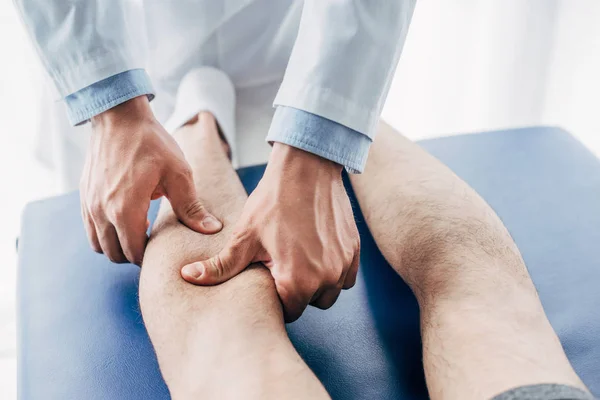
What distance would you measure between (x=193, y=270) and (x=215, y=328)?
11 cm

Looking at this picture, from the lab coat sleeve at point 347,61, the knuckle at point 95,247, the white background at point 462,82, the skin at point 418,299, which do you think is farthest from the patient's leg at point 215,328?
the white background at point 462,82

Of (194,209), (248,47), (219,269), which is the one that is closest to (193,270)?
(219,269)

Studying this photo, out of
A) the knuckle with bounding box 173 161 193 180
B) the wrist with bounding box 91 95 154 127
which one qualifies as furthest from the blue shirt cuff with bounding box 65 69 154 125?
the knuckle with bounding box 173 161 193 180

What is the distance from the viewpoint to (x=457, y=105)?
7.13ft

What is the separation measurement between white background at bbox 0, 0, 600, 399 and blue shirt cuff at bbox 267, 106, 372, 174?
106 cm

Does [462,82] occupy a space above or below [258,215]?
below

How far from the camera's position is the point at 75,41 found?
105 centimetres

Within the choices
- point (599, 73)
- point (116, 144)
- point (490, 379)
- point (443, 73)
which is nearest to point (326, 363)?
point (490, 379)

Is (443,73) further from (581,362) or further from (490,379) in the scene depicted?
(490,379)

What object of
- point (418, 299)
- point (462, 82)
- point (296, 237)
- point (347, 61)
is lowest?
point (462, 82)

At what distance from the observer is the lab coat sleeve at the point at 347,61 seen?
33.2 inches

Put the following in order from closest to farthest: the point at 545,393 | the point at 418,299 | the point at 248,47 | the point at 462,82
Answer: the point at 545,393
the point at 418,299
the point at 248,47
the point at 462,82

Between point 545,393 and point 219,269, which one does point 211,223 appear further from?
point 545,393

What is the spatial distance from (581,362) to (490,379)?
0.79 ft
